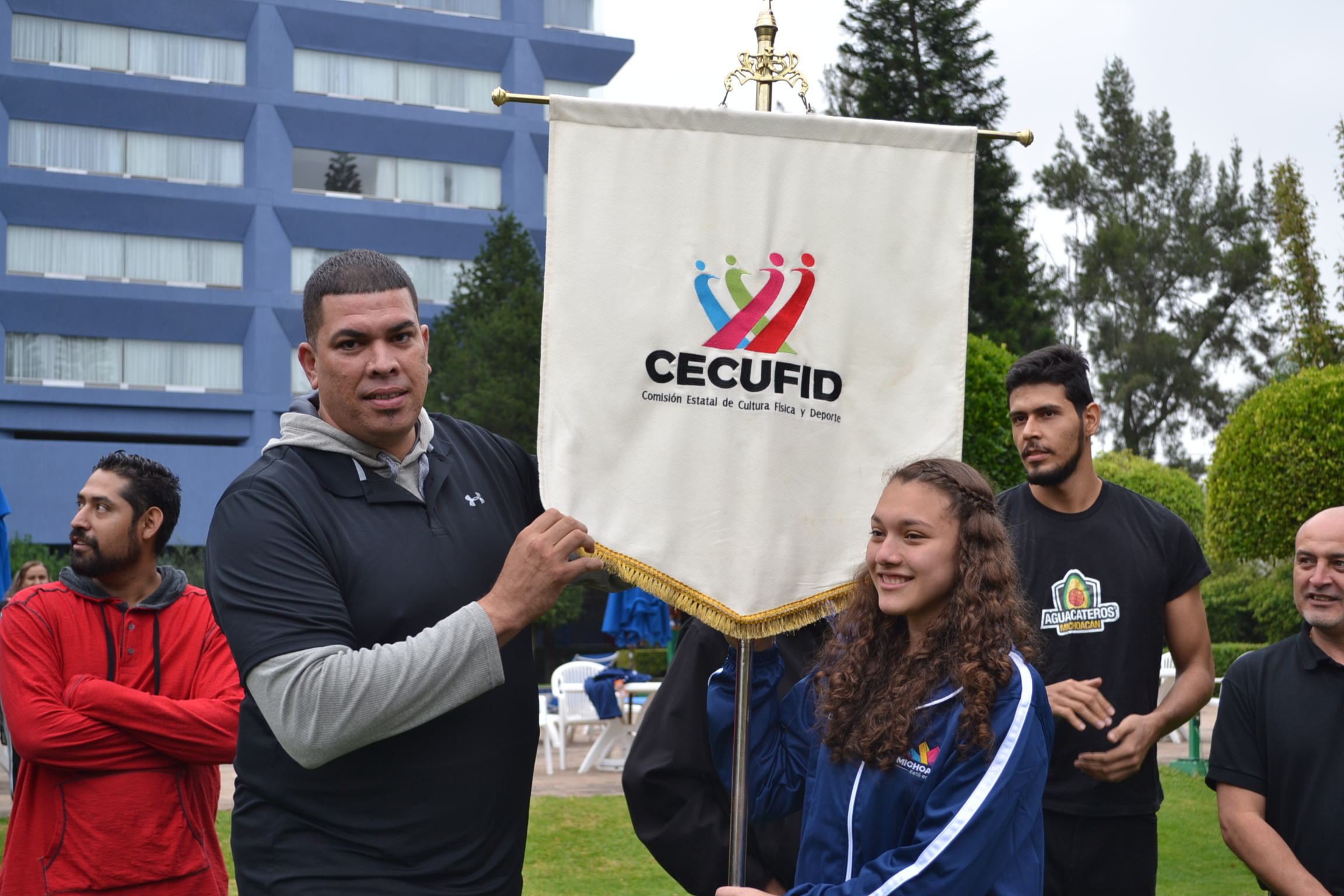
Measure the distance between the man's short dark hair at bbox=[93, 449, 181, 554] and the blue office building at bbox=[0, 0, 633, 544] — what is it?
29445 millimetres

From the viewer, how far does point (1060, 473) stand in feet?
12.8

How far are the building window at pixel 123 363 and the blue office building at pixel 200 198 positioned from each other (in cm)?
5

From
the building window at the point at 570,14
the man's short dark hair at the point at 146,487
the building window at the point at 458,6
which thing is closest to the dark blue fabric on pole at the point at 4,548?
the man's short dark hair at the point at 146,487

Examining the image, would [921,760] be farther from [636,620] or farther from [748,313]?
[636,620]

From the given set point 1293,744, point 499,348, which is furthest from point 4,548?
point 499,348

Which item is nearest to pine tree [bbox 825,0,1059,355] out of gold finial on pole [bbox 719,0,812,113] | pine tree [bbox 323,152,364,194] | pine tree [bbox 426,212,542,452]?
pine tree [bbox 426,212,542,452]

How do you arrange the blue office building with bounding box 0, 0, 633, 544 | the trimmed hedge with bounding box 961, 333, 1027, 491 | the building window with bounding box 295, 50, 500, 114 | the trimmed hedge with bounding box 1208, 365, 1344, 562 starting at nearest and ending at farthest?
1. the trimmed hedge with bounding box 1208, 365, 1344, 562
2. the trimmed hedge with bounding box 961, 333, 1027, 491
3. the blue office building with bounding box 0, 0, 633, 544
4. the building window with bounding box 295, 50, 500, 114

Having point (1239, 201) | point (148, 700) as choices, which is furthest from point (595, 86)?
point (148, 700)

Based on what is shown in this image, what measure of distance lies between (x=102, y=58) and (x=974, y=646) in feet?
122

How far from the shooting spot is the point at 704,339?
122 inches

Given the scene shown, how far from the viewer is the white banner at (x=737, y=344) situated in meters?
3.10

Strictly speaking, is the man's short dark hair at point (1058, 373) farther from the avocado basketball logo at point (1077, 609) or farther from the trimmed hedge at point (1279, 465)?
the trimmed hedge at point (1279, 465)

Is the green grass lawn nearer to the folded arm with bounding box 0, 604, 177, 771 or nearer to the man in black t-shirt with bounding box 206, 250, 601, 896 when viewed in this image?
the folded arm with bounding box 0, 604, 177, 771

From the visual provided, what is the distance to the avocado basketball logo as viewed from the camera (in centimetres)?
380
